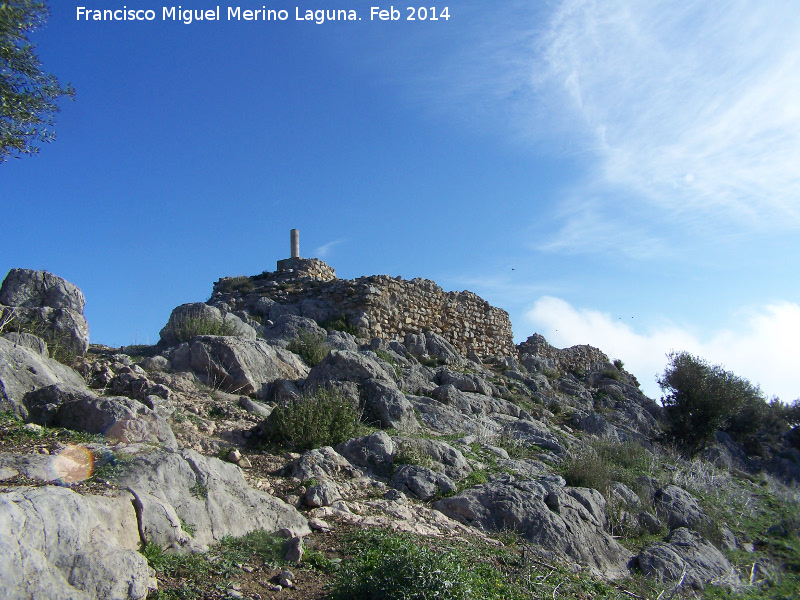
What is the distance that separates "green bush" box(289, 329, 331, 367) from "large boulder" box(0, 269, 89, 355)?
162 inches

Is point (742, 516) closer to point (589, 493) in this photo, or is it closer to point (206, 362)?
point (589, 493)

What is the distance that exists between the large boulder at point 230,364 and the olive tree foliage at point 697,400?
1213 cm

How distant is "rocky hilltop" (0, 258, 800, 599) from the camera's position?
4125 millimetres

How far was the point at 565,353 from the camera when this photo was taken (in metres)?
24.5

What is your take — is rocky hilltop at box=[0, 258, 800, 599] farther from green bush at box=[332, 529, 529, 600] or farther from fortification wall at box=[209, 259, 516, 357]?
fortification wall at box=[209, 259, 516, 357]

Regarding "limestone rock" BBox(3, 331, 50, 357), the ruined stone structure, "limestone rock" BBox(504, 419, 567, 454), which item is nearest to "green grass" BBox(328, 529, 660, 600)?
"limestone rock" BBox(504, 419, 567, 454)

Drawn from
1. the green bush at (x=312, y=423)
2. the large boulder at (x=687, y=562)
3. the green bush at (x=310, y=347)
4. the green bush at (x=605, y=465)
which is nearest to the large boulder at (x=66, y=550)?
the green bush at (x=312, y=423)

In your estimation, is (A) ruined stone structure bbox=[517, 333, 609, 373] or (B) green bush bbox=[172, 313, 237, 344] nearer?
(B) green bush bbox=[172, 313, 237, 344]

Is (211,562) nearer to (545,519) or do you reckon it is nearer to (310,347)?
(545,519)

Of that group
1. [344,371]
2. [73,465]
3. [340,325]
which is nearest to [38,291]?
[344,371]

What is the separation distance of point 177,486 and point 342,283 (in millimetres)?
12242

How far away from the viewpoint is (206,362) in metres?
9.36

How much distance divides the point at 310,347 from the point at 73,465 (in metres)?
7.75

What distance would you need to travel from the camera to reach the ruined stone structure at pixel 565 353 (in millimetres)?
23516
